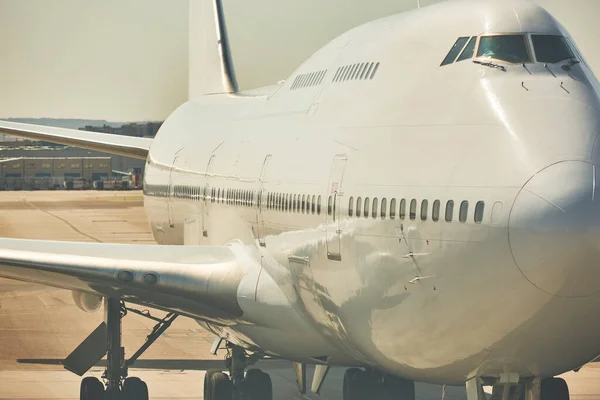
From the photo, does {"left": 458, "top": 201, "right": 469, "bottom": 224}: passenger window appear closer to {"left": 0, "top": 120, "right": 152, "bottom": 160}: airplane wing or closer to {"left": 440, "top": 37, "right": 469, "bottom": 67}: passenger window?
{"left": 440, "top": 37, "right": 469, "bottom": 67}: passenger window

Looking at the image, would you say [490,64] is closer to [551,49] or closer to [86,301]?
[551,49]

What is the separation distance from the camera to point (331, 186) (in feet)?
51.5

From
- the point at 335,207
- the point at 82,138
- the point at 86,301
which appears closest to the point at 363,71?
the point at 335,207

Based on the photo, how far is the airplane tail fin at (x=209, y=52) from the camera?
105ft

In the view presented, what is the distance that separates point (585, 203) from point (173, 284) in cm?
927

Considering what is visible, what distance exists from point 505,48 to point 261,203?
6549 mm

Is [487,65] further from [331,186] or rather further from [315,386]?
[315,386]

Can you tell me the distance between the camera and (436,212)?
1277 centimetres

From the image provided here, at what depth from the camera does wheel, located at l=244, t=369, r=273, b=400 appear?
23328 mm

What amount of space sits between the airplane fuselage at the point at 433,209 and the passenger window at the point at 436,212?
0.06 ft

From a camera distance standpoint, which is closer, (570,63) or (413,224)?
(413,224)

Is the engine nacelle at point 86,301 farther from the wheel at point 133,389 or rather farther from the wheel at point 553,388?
the wheel at point 553,388

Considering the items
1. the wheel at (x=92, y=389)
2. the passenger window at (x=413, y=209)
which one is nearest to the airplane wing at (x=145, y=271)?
the wheel at (x=92, y=389)

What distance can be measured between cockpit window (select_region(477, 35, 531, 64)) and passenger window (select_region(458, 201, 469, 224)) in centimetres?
205
